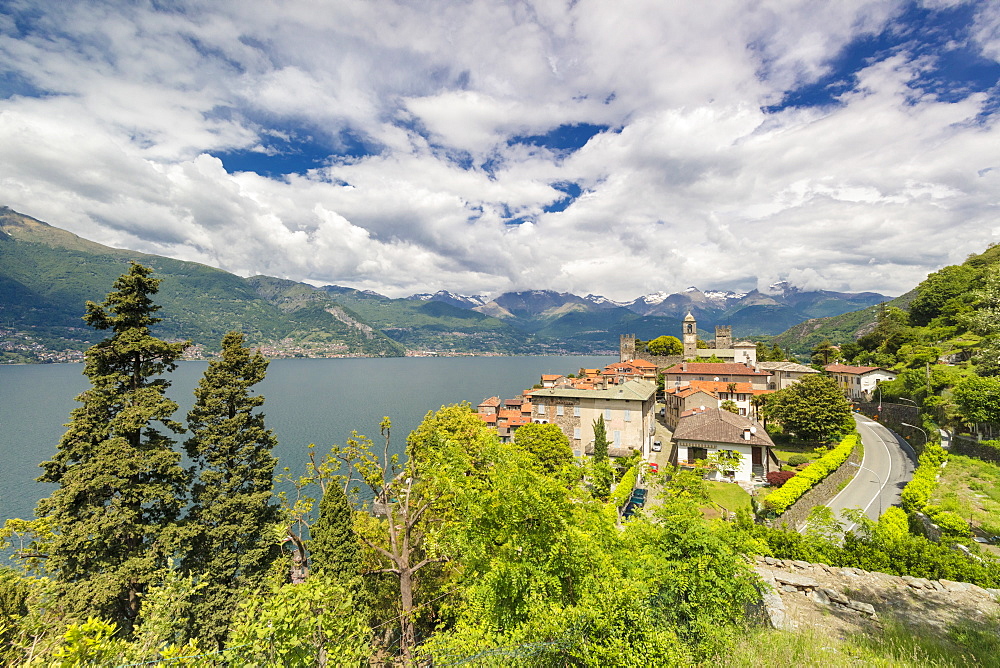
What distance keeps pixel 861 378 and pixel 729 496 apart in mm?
49523

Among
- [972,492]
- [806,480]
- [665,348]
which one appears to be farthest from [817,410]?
[665,348]

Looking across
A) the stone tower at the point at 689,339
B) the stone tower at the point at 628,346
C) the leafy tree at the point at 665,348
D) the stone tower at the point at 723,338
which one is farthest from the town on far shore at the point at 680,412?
the stone tower at the point at 723,338

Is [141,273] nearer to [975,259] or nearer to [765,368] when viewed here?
[765,368]

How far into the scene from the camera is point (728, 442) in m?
37.3

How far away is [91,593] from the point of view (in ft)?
40.5

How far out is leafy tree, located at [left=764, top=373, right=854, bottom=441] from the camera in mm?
41688

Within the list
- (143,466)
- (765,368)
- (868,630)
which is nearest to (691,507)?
(868,630)

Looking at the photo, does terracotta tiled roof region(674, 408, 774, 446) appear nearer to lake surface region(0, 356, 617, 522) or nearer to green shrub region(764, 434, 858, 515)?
green shrub region(764, 434, 858, 515)

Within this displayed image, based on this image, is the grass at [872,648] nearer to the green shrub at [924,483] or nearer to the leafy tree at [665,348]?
the green shrub at [924,483]

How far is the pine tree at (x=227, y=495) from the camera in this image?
15789 millimetres

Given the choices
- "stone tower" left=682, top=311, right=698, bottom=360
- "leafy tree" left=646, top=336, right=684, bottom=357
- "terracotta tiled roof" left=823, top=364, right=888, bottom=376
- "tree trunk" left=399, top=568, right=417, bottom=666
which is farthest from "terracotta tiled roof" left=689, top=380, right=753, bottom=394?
"tree trunk" left=399, top=568, right=417, bottom=666

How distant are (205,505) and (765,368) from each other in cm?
8305

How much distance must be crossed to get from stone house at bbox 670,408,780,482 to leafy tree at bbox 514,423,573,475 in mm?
11624

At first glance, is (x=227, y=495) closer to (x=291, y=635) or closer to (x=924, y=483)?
(x=291, y=635)
